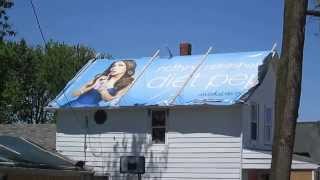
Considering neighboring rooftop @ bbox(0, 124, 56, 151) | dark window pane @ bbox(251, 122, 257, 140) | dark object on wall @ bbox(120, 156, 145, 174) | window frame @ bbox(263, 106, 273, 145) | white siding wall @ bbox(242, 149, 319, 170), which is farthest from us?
neighboring rooftop @ bbox(0, 124, 56, 151)

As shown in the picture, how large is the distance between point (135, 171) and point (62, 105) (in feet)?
22.1

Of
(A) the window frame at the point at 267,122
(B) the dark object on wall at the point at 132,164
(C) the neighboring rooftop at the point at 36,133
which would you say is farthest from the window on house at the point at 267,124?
(C) the neighboring rooftop at the point at 36,133

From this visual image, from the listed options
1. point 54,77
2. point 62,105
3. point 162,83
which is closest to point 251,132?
point 162,83

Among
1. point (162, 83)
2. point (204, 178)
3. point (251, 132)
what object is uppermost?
point (162, 83)

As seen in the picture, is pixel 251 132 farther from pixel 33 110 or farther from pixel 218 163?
pixel 33 110

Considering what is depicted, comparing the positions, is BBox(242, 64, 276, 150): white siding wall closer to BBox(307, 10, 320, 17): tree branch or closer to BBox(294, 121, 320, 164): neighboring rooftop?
BBox(294, 121, 320, 164): neighboring rooftop

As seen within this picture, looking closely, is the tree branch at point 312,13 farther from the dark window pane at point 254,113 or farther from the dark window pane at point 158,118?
the dark window pane at point 158,118

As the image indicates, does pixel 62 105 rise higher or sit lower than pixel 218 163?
higher

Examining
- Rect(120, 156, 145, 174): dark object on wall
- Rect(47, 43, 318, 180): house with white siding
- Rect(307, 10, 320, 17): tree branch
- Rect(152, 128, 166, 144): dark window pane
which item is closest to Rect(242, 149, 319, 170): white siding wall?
Rect(47, 43, 318, 180): house with white siding

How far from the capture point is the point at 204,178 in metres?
26.1

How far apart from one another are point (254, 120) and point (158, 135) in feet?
11.8

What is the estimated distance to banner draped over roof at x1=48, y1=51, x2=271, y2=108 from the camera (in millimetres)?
26125

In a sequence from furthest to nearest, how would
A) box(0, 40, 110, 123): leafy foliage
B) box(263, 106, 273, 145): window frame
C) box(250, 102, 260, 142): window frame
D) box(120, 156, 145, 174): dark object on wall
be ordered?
box(0, 40, 110, 123): leafy foliage
box(263, 106, 273, 145): window frame
box(250, 102, 260, 142): window frame
box(120, 156, 145, 174): dark object on wall

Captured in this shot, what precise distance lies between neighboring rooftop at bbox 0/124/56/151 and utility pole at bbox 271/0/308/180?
16449mm
